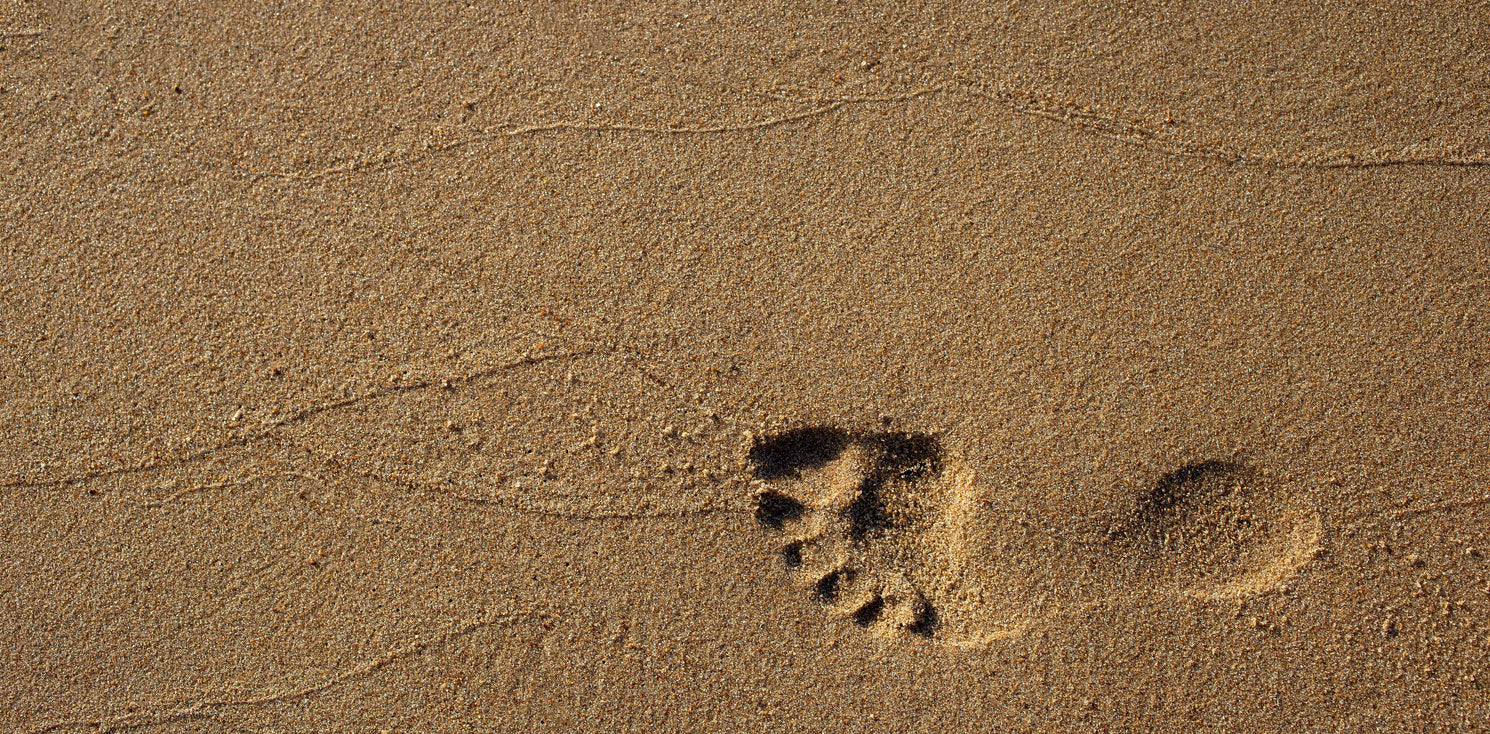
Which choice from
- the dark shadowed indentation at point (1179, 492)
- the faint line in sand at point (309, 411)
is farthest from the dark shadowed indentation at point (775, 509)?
the dark shadowed indentation at point (1179, 492)

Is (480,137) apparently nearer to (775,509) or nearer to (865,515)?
(775,509)

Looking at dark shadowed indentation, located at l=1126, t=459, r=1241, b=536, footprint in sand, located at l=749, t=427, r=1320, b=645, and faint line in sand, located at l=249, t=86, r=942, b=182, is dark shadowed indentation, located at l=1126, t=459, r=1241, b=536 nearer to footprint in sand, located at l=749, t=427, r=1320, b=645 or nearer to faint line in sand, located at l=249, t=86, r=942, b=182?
footprint in sand, located at l=749, t=427, r=1320, b=645

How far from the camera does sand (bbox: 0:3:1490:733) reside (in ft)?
5.76

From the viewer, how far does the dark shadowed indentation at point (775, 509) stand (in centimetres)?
177

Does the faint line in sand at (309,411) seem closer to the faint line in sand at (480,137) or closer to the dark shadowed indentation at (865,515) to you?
the faint line in sand at (480,137)

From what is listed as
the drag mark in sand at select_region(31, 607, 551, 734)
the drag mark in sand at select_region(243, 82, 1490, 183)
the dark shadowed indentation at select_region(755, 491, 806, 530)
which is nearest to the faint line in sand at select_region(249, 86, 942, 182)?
the drag mark in sand at select_region(243, 82, 1490, 183)

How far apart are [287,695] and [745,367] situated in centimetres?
118

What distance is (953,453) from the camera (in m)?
1.77

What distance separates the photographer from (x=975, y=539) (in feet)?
5.82

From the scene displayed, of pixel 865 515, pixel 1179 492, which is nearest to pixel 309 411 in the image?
pixel 865 515

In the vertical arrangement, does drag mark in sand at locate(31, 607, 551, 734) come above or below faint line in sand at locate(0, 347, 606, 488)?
below

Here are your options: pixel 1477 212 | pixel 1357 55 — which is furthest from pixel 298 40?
pixel 1477 212

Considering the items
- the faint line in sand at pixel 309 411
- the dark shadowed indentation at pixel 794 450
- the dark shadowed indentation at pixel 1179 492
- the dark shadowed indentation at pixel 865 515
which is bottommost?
the dark shadowed indentation at pixel 1179 492

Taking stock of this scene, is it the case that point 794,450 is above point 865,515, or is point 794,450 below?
above
